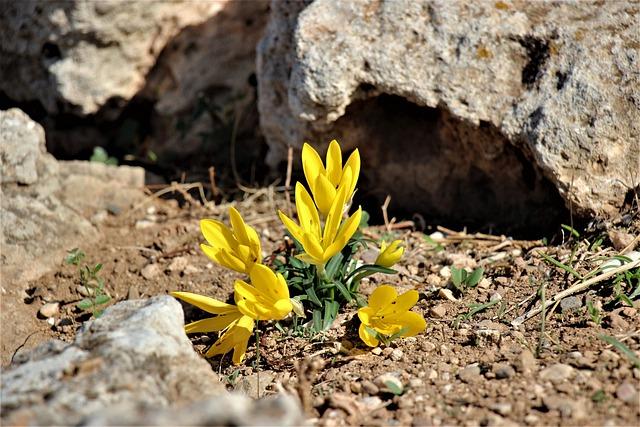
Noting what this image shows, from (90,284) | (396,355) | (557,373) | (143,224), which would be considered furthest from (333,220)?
(143,224)

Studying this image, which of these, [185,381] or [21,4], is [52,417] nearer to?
[185,381]

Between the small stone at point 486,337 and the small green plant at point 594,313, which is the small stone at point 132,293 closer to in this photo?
the small stone at point 486,337

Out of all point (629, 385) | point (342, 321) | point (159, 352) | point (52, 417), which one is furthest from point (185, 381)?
point (629, 385)

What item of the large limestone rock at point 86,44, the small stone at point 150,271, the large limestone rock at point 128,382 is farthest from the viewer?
the large limestone rock at point 86,44

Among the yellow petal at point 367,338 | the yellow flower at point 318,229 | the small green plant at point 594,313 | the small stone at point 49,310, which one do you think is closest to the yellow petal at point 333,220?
the yellow flower at point 318,229

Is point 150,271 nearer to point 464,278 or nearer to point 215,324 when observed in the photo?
point 215,324

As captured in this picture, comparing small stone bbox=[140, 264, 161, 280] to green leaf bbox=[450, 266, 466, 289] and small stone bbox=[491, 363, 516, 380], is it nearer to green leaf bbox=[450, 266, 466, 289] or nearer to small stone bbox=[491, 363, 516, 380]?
green leaf bbox=[450, 266, 466, 289]
